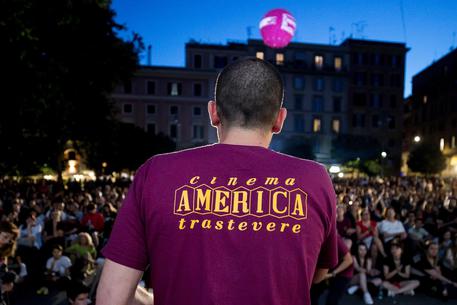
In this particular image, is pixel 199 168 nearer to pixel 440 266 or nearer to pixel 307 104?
pixel 440 266

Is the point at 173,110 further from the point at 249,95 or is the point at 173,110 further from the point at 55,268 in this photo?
the point at 249,95

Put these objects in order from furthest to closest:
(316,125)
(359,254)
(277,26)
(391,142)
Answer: (391,142) < (316,125) < (277,26) < (359,254)

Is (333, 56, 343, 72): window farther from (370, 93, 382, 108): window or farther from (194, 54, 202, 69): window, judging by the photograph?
(194, 54, 202, 69): window

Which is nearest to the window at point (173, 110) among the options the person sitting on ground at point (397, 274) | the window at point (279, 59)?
the window at point (279, 59)

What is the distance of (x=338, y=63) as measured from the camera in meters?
50.8

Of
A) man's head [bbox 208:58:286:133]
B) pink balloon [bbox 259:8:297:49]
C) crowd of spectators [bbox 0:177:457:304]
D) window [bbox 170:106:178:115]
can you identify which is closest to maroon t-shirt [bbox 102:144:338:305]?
man's head [bbox 208:58:286:133]

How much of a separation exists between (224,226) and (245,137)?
34 cm

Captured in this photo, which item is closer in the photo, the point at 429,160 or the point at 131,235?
the point at 131,235

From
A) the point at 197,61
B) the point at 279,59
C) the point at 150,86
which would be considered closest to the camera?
the point at 150,86

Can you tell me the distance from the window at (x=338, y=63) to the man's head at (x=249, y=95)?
52.2 meters

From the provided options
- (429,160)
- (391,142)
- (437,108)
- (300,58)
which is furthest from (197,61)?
(437,108)

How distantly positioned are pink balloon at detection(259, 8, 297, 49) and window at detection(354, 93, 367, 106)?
45.1 metres

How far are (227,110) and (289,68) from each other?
163 feet

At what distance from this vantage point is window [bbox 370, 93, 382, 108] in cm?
5200
